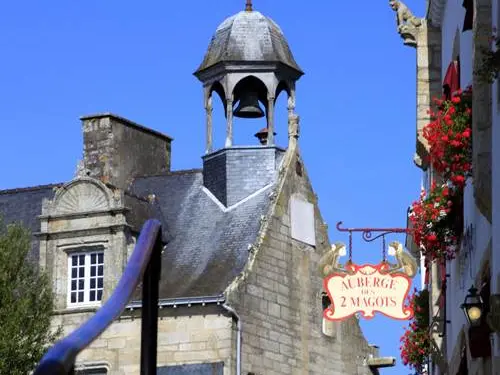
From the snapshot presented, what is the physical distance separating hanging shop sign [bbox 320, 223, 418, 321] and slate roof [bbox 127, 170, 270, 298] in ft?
40.6

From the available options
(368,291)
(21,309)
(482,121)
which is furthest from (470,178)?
(21,309)

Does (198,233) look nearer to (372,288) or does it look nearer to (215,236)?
(215,236)

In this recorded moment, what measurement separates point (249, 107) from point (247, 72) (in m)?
0.79

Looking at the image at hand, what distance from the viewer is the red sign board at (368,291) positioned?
73.9 feet

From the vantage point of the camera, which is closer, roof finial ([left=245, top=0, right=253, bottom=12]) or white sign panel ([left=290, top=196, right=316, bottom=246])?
white sign panel ([left=290, top=196, right=316, bottom=246])

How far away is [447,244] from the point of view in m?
16.8

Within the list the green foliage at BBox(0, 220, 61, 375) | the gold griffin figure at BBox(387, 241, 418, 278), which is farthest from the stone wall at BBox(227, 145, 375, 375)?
the gold griffin figure at BBox(387, 241, 418, 278)

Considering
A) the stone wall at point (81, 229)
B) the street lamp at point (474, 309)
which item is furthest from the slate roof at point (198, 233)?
the street lamp at point (474, 309)

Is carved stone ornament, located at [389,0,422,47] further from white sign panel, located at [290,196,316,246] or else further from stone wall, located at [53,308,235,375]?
white sign panel, located at [290,196,316,246]

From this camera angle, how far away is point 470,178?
15242mm

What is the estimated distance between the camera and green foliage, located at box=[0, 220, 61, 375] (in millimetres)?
30344

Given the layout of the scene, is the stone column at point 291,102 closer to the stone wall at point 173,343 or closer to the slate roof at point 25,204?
the slate roof at point 25,204

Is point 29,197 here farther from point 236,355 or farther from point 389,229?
point 389,229

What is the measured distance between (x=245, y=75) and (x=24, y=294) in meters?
8.82
